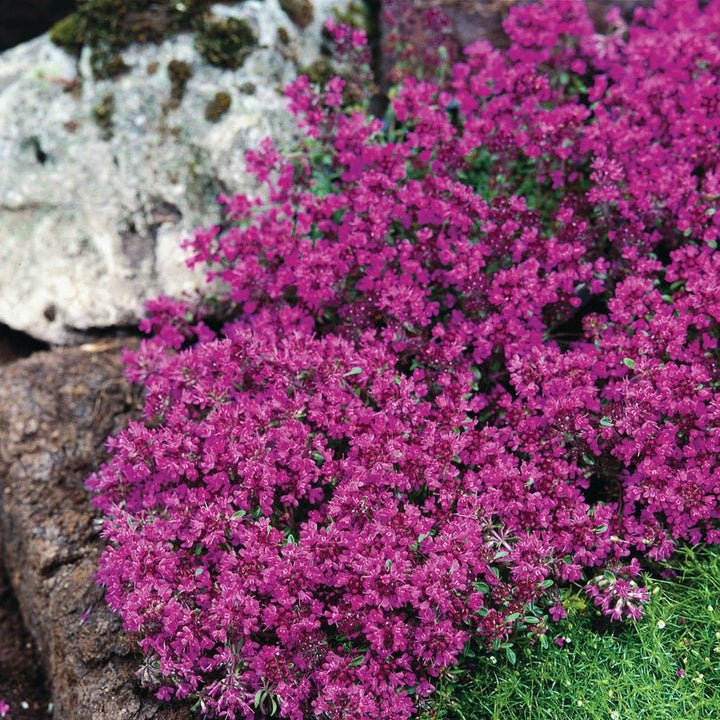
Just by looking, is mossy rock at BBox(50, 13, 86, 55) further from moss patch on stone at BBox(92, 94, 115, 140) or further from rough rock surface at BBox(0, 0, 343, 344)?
moss patch on stone at BBox(92, 94, 115, 140)

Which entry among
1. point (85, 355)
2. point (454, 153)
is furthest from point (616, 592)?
point (85, 355)

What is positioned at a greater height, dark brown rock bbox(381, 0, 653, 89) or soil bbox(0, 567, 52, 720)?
dark brown rock bbox(381, 0, 653, 89)

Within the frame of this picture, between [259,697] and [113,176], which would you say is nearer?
[259,697]

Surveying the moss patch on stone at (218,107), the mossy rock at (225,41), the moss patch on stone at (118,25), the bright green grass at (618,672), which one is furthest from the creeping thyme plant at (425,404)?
Result: the moss patch on stone at (118,25)

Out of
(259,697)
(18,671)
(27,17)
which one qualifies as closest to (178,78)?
(27,17)

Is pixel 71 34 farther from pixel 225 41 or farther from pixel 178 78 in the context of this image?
pixel 225 41

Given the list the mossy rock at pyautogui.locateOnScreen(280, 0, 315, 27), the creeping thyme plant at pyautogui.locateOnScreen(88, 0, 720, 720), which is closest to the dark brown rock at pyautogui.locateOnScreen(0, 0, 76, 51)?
the mossy rock at pyautogui.locateOnScreen(280, 0, 315, 27)
